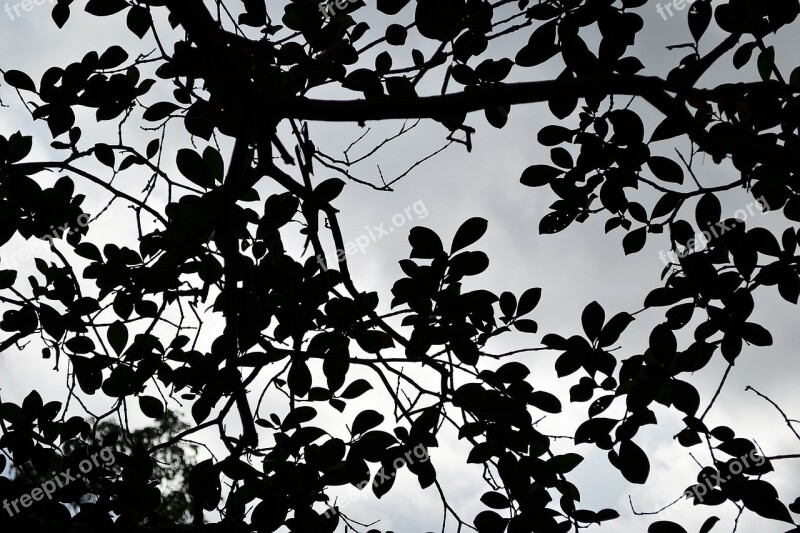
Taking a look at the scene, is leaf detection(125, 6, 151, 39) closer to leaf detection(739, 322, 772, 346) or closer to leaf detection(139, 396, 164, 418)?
leaf detection(139, 396, 164, 418)

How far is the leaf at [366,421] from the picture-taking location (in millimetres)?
→ 1802

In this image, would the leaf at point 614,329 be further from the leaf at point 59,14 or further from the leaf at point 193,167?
the leaf at point 59,14

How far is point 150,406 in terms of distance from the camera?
2.12m

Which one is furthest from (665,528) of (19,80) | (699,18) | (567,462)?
(19,80)

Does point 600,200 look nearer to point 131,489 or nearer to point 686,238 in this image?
point 686,238

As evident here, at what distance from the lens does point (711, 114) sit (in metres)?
2.02

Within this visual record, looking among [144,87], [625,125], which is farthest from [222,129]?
[625,125]

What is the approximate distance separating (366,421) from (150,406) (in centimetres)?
85

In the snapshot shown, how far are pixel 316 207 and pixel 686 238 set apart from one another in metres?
1.25

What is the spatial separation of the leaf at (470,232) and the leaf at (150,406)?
1.24 metres

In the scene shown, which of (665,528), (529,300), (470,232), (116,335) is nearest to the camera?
(665,528)

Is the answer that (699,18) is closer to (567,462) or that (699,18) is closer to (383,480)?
(567,462)

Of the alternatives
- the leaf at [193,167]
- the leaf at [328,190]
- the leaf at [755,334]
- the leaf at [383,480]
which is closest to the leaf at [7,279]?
the leaf at [193,167]

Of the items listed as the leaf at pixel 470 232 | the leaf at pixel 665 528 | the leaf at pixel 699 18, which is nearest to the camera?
the leaf at pixel 665 528
